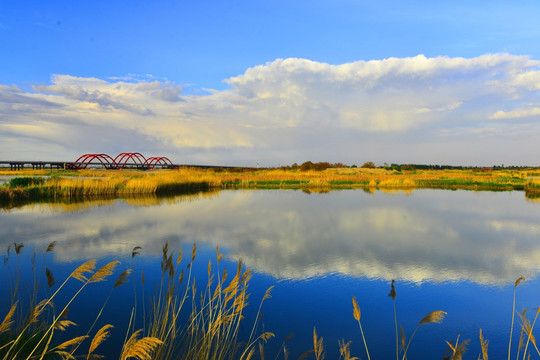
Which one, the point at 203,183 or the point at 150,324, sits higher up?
the point at 203,183

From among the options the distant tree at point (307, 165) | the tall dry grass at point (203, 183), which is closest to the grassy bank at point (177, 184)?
the tall dry grass at point (203, 183)

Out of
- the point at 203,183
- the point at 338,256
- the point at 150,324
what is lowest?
the point at 338,256

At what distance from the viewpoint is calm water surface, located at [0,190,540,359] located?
5.55 metres

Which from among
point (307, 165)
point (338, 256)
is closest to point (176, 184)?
point (338, 256)

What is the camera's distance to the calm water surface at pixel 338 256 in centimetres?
555

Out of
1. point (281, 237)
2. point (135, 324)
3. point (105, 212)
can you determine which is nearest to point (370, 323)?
point (135, 324)

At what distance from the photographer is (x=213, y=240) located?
11.6 m

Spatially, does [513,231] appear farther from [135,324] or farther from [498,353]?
[135,324]

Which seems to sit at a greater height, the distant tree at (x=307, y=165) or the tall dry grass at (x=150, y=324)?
the distant tree at (x=307, y=165)

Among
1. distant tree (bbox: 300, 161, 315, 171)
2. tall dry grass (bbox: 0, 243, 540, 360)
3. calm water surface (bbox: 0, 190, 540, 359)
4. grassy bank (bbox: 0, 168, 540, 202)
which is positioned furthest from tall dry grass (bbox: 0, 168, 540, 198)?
distant tree (bbox: 300, 161, 315, 171)

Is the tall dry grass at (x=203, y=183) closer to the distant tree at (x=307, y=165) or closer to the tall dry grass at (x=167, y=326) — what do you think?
the tall dry grass at (x=167, y=326)

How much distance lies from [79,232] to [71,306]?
285 inches

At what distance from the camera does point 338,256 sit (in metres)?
9.58

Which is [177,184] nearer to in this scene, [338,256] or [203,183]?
[203,183]
